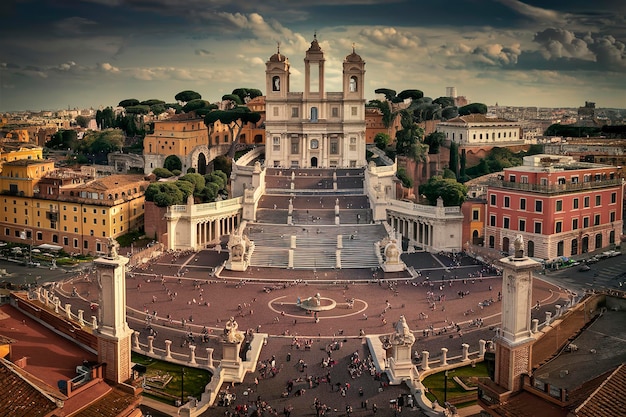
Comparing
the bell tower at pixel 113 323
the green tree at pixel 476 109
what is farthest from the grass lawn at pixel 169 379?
the green tree at pixel 476 109

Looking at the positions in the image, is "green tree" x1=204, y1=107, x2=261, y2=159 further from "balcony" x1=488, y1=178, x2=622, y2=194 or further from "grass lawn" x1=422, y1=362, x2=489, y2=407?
"grass lawn" x1=422, y1=362, x2=489, y2=407

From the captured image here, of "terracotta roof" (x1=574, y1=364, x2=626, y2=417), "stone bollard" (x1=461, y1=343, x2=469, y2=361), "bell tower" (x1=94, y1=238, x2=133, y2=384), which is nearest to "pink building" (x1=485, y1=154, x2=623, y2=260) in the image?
"stone bollard" (x1=461, y1=343, x2=469, y2=361)

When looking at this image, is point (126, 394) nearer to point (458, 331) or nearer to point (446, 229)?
point (458, 331)

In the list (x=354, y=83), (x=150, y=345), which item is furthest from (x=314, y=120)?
(x=150, y=345)

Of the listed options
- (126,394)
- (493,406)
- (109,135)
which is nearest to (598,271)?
(493,406)

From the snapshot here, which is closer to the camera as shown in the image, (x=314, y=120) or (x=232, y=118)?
(x=314, y=120)

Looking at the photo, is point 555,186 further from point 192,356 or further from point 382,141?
point 382,141
